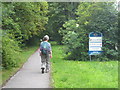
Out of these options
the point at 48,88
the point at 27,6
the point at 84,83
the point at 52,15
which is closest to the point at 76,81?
the point at 84,83

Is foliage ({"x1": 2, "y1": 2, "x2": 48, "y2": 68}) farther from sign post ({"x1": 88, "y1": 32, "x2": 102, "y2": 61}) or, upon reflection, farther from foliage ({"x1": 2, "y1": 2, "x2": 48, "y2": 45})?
sign post ({"x1": 88, "y1": 32, "x2": 102, "y2": 61})

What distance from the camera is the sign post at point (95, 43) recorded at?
1510cm

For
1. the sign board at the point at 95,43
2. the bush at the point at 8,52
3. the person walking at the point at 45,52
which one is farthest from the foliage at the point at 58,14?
the person walking at the point at 45,52

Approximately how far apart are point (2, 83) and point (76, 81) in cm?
246

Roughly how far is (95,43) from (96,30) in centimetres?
94

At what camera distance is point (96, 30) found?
15.6m

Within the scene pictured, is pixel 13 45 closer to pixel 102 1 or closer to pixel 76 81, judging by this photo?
pixel 76 81

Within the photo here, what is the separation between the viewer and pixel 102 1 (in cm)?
1559

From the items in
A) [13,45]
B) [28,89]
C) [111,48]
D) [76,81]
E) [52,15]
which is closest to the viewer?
[28,89]

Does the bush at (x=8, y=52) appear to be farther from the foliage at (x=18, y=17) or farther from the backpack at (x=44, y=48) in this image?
the backpack at (x=44, y=48)

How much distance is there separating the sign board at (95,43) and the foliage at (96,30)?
42 cm

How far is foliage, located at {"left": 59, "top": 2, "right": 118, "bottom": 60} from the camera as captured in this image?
50.8 feet

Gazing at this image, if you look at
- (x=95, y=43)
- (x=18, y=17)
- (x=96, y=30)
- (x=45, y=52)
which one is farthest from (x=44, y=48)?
(x=18, y=17)

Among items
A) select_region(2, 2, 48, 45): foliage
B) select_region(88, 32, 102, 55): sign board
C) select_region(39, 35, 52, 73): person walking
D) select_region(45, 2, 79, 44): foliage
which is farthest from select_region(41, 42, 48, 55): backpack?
select_region(45, 2, 79, 44): foliage
